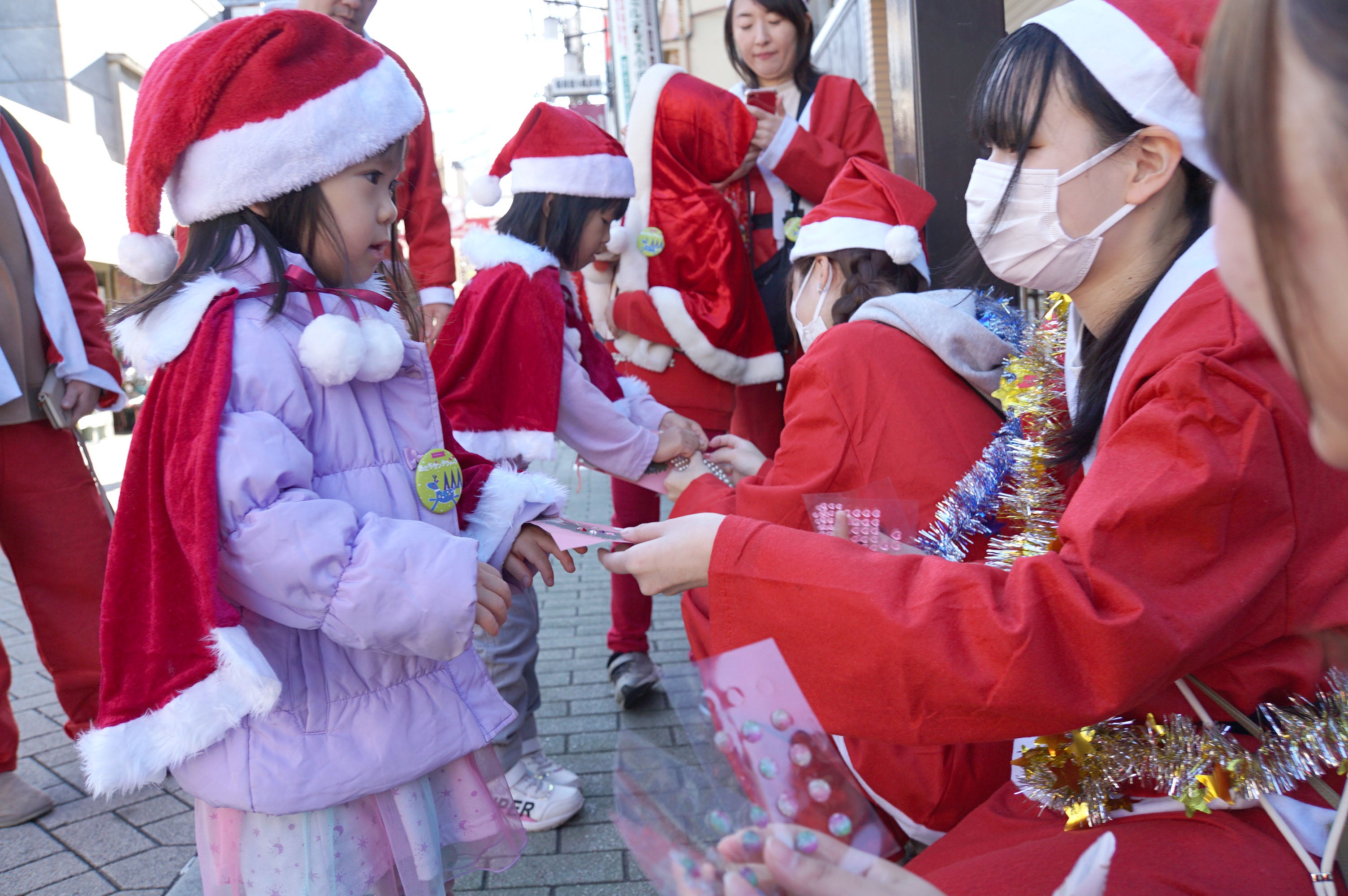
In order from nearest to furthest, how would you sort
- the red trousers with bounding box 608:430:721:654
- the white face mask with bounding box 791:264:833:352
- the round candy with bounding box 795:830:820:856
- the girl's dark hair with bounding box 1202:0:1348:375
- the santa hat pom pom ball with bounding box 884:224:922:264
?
the girl's dark hair with bounding box 1202:0:1348:375, the round candy with bounding box 795:830:820:856, the santa hat pom pom ball with bounding box 884:224:922:264, the white face mask with bounding box 791:264:833:352, the red trousers with bounding box 608:430:721:654

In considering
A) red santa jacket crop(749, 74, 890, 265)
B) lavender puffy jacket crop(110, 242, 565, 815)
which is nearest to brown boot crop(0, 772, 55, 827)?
lavender puffy jacket crop(110, 242, 565, 815)

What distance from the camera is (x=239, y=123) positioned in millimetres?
1722

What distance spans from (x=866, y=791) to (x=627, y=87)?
7.98 metres

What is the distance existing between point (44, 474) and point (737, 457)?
7.21 feet

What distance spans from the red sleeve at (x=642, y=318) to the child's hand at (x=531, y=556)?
194 centimetres

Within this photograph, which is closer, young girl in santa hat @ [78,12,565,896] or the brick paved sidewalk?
young girl in santa hat @ [78,12,565,896]

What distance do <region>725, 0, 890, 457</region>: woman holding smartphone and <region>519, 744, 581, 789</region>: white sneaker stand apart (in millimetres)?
1785

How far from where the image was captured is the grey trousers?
2.89 meters

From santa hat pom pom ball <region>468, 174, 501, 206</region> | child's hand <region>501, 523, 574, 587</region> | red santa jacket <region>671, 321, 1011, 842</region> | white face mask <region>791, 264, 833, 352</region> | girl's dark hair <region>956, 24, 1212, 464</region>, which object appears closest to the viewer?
girl's dark hair <region>956, 24, 1212, 464</region>

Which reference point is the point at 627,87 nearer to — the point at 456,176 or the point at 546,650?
the point at 546,650

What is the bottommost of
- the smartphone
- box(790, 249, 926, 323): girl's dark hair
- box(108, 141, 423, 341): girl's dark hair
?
box(790, 249, 926, 323): girl's dark hair

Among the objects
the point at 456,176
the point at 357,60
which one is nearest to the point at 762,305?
the point at 357,60

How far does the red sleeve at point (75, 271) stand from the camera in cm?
328

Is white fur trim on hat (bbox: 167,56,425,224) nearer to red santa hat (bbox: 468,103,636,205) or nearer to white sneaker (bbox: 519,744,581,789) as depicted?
red santa hat (bbox: 468,103,636,205)
